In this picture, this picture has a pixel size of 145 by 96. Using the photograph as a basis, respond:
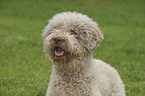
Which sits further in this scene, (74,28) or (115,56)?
(115,56)

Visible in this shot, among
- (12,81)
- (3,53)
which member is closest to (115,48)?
(3,53)

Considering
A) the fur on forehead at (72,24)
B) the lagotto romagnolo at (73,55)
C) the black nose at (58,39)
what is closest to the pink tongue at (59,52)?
the lagotto romagnolo at (73,55)

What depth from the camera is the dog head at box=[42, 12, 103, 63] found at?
4.29 meters

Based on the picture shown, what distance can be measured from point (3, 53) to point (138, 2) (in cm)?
2219

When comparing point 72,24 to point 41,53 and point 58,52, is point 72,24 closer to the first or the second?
point 58,52

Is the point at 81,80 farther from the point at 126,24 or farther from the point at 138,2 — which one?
the point at 138,2

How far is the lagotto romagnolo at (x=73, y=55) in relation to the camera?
4395mm

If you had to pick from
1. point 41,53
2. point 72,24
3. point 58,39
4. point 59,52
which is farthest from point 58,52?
point 41,53

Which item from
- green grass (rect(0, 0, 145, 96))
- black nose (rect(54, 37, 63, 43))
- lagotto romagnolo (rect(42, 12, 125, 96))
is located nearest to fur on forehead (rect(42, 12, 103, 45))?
lagotto romagnolo (rect(42, 12, 125, 96))

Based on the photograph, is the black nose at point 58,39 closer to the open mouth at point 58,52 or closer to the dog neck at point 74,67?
the open mouth at point 58,52

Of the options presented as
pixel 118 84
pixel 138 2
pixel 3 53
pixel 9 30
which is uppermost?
pixel 138 2

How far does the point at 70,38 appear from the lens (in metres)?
4.36

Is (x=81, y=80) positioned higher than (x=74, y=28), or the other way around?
(x=74, y=28)

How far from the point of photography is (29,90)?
629 cm
